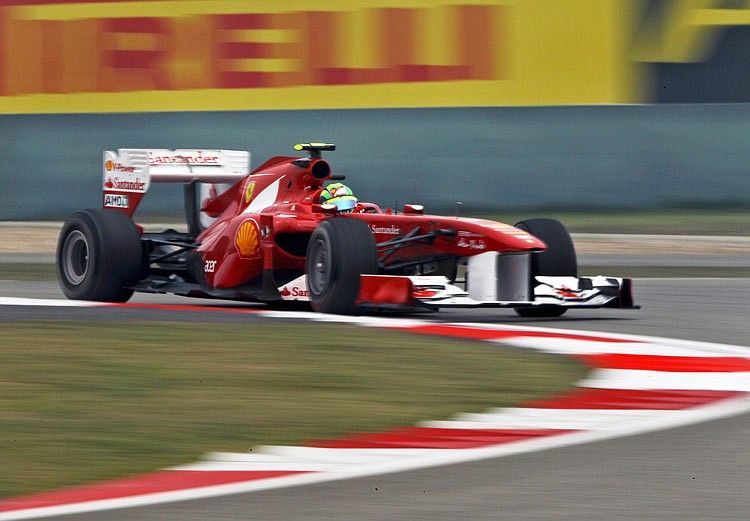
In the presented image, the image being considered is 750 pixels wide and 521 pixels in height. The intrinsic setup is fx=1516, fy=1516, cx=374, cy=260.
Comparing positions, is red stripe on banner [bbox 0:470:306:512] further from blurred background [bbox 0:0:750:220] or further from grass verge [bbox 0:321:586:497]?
blurred background [bbox 0:0:750:220]

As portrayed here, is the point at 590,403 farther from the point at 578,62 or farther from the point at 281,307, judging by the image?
the point at 578,62

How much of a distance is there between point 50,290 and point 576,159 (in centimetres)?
1114

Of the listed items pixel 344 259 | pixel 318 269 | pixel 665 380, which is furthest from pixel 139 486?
pixel 318 269

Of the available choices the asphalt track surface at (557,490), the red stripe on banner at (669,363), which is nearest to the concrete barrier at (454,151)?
the red stripe on banner at (669,363)

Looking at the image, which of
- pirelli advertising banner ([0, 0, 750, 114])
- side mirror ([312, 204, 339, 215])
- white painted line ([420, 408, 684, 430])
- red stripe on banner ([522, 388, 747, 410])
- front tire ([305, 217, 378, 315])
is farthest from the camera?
pirelli advertising banner ([0, 0, 750, 114])

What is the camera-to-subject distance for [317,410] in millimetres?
6348

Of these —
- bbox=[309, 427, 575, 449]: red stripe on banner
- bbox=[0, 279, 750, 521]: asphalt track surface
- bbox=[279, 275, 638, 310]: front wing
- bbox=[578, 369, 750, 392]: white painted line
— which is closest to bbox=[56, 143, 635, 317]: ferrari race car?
bbox=[279, 275, 638, 310]: front wing

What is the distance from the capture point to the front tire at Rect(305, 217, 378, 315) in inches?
418

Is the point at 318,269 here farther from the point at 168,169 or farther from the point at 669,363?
the point at 669,363

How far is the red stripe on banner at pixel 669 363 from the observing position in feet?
26.0

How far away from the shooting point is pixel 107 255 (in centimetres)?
1224

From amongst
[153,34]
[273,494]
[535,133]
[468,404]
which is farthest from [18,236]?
[273,494]

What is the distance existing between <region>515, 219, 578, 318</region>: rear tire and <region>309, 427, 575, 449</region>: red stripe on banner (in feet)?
18.0

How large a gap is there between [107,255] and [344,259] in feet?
8.34
